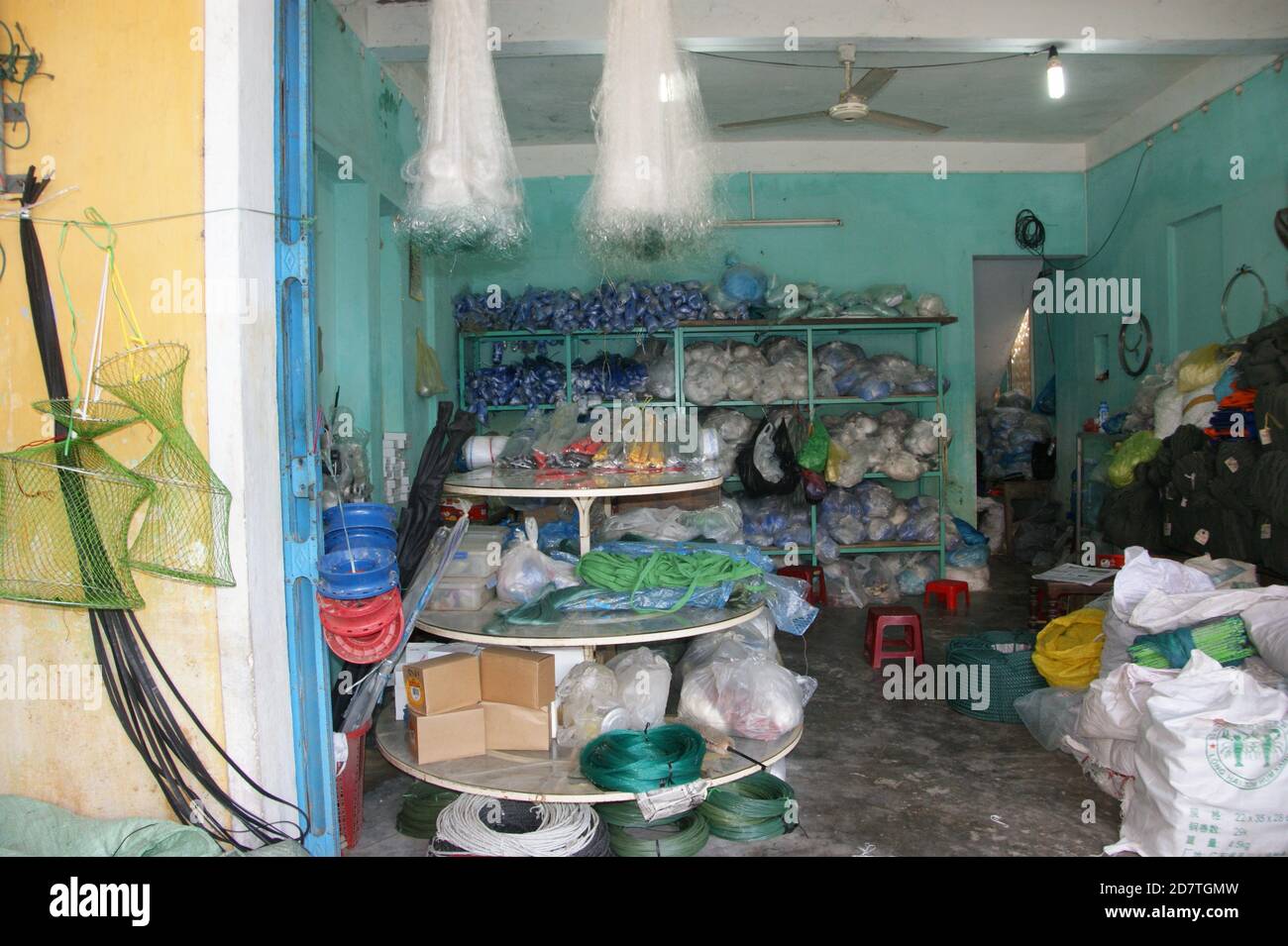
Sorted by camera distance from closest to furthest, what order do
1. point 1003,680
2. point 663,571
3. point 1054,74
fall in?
point 663,571
point 1003,680
point 1054,74

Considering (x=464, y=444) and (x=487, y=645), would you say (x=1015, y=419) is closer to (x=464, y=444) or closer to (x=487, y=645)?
(x=464, y=444)

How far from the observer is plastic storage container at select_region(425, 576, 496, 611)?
3.67 m

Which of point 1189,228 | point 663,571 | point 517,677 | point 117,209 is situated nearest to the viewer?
point 117,209

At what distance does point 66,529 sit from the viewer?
2.59 meters

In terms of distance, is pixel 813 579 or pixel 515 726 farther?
pixel 813 579

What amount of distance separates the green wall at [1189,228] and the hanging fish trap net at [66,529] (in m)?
6.35

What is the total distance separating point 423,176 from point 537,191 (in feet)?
16.8

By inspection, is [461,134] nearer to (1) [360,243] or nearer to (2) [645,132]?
(2) [645,132]

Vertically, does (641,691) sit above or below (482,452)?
below

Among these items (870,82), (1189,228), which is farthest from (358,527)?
(1189,228)

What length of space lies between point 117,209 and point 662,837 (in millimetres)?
2621

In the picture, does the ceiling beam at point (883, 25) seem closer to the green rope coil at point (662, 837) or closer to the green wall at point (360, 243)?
the green wall at point (360, 243)

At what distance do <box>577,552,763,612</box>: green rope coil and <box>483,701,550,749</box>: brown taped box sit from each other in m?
0.54
